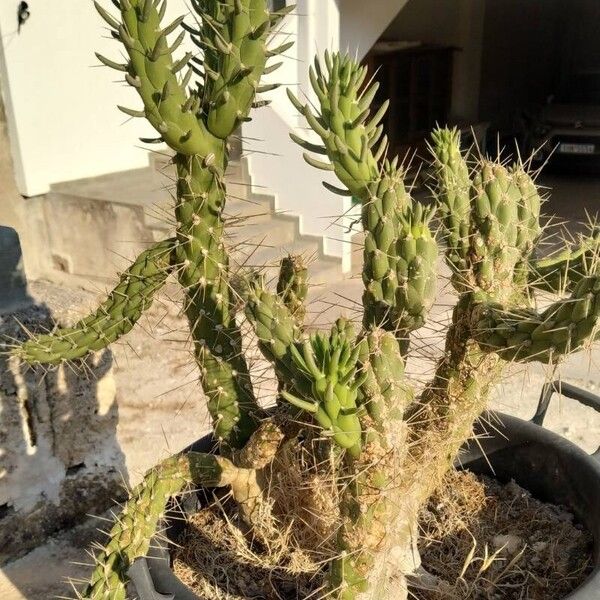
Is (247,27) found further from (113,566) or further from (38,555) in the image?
(38,555)

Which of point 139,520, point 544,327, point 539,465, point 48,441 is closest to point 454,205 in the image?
point 544,327

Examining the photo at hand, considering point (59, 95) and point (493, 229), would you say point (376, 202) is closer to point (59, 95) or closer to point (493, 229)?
point (493, 229)

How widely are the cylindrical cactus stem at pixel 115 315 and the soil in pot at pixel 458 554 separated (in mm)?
451

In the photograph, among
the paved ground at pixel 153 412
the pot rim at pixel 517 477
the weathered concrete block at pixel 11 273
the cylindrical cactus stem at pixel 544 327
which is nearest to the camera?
the cylindrical cactus stem at pixel 544 327

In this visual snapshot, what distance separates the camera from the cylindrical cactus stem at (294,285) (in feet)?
5.01

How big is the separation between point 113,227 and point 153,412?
Answer: 1.77 metres

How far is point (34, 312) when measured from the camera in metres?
2.01

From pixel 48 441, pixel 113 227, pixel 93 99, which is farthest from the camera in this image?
pixel 93 99

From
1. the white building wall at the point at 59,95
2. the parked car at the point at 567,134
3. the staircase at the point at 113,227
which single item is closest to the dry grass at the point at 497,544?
the staircase at the point at 113,227

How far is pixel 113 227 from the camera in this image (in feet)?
15.4

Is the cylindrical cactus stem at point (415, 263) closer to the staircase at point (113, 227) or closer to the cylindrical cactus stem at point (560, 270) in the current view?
the cylindrical cactus stem at point (560, 270)

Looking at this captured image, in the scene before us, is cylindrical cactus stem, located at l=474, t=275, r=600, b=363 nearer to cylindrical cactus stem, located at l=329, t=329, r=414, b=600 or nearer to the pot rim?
cylindrical cactus stem, located at l=329, t=329, r=414, b=600

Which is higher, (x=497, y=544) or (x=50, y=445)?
(x=497, y=544)

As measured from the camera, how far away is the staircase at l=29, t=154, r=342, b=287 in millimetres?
4609
